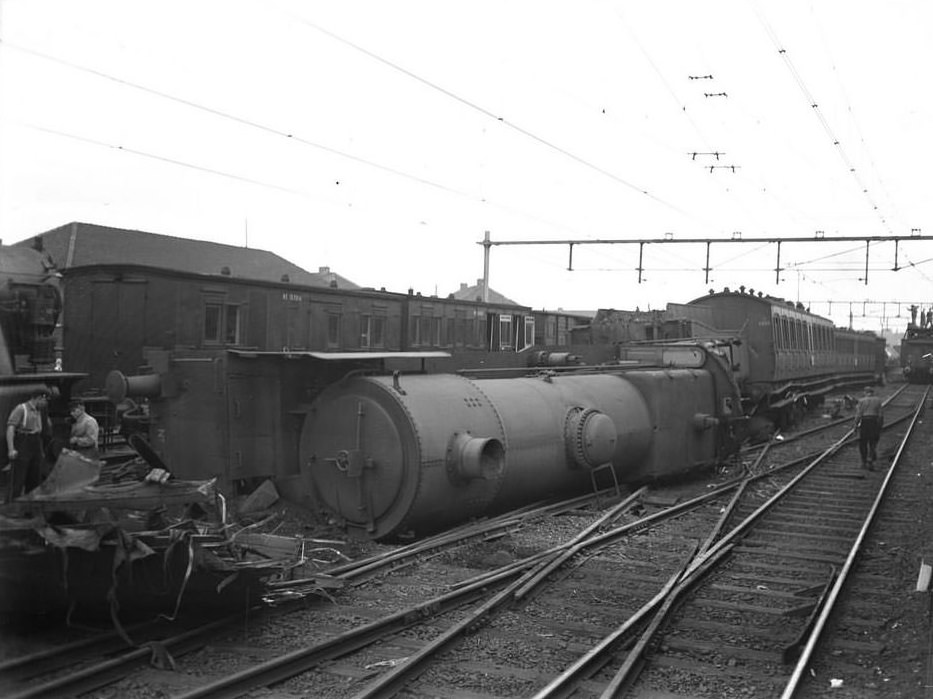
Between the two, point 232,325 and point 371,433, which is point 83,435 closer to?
point 371,433

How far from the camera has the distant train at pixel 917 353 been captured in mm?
47562

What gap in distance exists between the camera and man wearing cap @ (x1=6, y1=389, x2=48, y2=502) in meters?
7.71

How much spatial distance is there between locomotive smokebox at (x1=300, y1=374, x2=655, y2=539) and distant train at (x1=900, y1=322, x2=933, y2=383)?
43631 mm

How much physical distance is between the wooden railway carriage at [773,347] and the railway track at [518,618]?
1047 cm

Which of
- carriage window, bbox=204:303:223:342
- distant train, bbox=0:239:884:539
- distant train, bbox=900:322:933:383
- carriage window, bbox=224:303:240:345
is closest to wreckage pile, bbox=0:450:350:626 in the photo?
distant train, bbox=0:239:884:539

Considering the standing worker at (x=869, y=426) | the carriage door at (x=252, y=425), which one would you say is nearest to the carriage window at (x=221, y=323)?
the carriage door at (x=252, y=425)

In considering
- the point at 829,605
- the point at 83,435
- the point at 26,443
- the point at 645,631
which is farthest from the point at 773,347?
the point at 26,443

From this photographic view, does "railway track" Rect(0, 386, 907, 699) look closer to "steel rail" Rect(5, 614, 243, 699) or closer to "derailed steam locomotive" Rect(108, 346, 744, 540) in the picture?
"steel rail" Rect(5, 614, 243, 699)

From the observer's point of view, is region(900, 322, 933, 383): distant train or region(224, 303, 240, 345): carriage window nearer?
region(224, 303, 240, 345): carriage window

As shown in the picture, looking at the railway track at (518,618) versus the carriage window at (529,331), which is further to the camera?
the carriage window at (529,331)

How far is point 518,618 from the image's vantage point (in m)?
6.82

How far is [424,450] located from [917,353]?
157ft

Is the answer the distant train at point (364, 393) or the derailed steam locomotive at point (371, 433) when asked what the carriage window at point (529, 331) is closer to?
the distant train at point (364, 393)

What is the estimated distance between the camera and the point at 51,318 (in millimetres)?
14406
